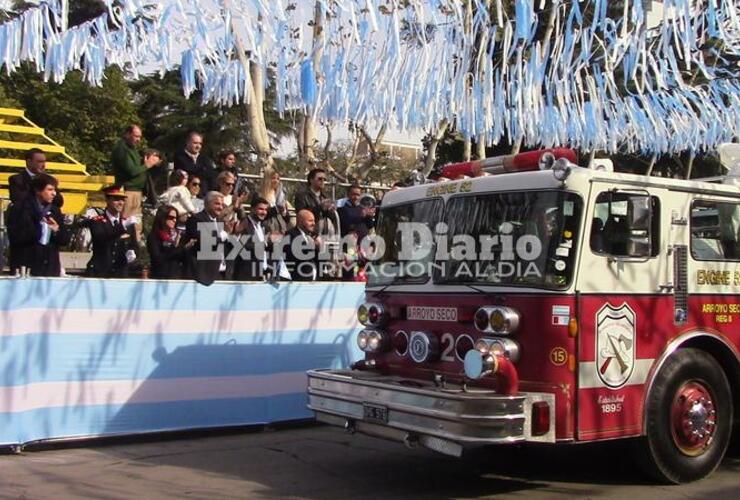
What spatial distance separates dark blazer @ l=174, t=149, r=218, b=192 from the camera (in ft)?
37.1

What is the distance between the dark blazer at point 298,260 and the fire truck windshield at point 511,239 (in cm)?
340

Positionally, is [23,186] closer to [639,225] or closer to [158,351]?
[158,351]

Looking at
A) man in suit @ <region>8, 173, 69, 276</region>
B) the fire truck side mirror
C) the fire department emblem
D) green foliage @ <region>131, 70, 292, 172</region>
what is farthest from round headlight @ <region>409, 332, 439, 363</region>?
green foliage @ <region>131, 70, 292, 172</region>

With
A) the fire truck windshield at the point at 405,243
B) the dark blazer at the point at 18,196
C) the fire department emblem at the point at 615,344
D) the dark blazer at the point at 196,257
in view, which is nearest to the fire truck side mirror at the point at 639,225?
the fire department emblem at the point at 615,344

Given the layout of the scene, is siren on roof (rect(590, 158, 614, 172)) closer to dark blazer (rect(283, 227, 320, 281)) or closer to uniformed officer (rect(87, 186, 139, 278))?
dark blazer (rect(283, 227, 320, 281))

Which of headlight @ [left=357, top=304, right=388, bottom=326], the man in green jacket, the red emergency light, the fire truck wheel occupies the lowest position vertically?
the fire truck wheel

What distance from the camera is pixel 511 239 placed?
6.79 m

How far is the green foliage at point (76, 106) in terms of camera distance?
105 ft

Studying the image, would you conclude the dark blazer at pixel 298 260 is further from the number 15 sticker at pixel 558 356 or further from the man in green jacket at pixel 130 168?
the number 15 sticker at pixel 558 356

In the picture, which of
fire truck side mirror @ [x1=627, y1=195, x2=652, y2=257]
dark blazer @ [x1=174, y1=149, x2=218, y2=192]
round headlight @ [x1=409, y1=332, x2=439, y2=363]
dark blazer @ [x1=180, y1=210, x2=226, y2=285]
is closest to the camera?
fire truck side mirror @ [x1=627, y1=195, x2=652, y2=257]

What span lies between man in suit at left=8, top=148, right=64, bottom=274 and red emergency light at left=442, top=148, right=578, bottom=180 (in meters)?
4.38

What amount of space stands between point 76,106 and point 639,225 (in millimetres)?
29642

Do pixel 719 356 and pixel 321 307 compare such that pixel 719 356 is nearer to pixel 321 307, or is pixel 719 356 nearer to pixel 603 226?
pixel 603 226

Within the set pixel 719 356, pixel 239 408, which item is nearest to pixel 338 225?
pixel 239 408
